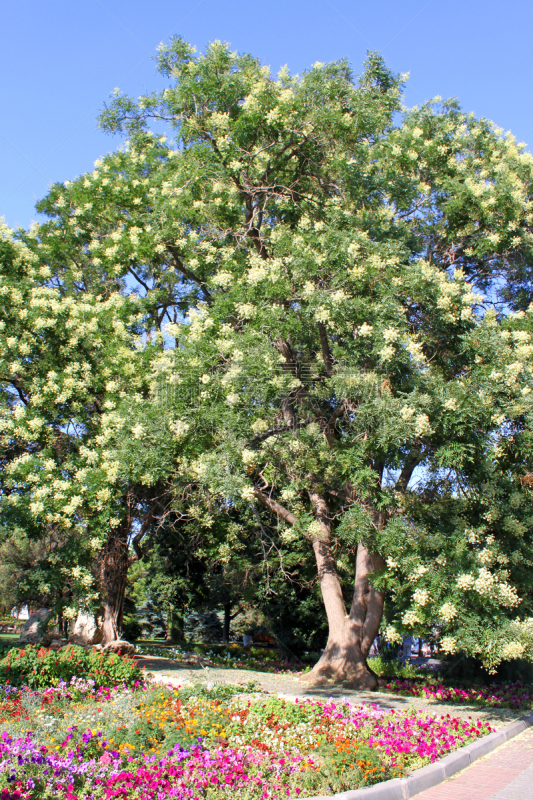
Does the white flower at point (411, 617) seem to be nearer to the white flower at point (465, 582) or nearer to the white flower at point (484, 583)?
the white flower at point (465, 582)

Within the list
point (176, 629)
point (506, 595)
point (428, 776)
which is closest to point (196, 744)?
point (428, 776)

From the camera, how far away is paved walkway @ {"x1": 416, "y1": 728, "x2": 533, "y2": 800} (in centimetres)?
518

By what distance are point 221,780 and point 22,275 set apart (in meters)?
11.5

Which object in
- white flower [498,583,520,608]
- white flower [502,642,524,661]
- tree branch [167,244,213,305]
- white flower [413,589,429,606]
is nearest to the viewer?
white flower [502,642,524,661]

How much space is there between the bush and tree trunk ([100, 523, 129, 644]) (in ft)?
12.3

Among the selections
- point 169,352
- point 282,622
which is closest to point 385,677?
point 282,622

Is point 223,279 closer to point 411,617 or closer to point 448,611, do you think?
point 411,617

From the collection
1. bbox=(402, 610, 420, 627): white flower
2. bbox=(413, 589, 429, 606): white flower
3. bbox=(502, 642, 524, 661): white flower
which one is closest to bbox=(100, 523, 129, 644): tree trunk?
bbox=(402, 610, 420, 627): white flower

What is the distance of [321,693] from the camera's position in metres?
10.7

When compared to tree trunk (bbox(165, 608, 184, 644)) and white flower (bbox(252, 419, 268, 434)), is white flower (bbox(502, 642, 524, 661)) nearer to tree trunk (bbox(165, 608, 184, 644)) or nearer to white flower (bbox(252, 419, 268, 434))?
white flower (bbox(252, 419, 268, 434))

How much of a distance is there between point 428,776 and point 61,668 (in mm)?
5390

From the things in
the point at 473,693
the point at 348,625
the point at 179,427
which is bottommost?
the point at 473,693

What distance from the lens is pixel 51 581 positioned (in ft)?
35.5

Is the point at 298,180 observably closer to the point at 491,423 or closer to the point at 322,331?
the point at 322,331
